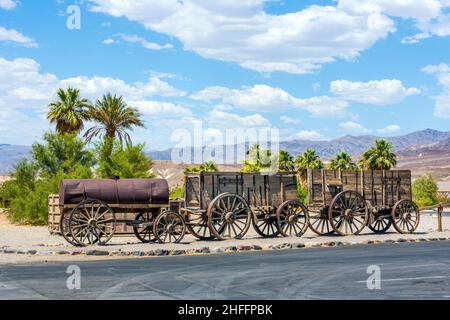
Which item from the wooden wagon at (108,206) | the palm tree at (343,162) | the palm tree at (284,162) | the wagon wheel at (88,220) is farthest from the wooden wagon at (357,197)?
the palm tree at (343,162)

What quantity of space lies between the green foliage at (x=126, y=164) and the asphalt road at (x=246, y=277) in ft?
63.4

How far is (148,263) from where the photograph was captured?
17031 millimetres

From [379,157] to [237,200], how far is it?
5430 centimetres

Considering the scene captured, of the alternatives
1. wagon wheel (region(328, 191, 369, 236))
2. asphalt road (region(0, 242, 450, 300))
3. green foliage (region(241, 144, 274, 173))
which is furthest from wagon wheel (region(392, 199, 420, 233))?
green foliage (region(241, 144, 274, 173))

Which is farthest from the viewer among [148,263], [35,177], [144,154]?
[35,177]

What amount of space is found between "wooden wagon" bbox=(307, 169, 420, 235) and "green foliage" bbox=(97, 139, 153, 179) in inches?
554

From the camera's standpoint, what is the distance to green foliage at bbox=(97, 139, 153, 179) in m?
37.8

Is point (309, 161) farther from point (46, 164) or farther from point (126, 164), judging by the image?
point (126, 164)

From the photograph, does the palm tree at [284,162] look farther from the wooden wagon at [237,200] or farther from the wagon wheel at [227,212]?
the wagon wheel at [227,212]

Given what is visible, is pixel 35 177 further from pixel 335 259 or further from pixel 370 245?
pixel 335 259

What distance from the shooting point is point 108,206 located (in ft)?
71.3
